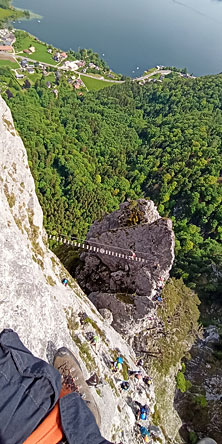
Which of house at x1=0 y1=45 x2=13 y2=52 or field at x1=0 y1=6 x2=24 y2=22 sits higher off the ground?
field at x1=0 y1=6 x2=24 y2=22

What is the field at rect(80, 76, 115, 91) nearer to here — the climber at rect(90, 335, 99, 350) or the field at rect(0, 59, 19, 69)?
the field at rect(0, 59, 19, 69)

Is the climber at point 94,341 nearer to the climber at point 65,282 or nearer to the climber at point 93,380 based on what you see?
the climber at point 93,380

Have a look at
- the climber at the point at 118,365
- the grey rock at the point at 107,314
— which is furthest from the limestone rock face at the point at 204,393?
the climber at the point at 118,365

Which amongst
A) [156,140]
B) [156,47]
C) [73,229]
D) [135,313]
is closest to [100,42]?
[156,47]

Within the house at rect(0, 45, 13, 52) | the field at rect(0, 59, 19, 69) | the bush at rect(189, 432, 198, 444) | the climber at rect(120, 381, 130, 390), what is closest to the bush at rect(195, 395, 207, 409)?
the bush at rect(189, 432, 198, 444)

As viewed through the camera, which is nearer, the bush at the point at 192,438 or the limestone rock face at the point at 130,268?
the bush at the point at 192,438

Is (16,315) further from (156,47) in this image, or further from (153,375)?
(156,47)
